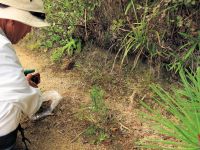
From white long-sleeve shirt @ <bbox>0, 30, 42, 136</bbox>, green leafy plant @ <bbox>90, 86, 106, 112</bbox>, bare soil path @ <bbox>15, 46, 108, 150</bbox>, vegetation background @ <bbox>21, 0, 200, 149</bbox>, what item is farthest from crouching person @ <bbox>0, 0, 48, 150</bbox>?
vegetation background @ <bbox>21, 0, 200, 149</bbox>

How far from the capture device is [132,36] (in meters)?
3.19

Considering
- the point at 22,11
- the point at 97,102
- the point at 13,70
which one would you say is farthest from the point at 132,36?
the point at 13,70

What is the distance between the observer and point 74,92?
10.9ft

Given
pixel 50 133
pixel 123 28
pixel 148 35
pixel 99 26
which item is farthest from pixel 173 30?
pixel 50 133

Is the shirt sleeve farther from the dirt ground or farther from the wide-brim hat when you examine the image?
the dirt ground

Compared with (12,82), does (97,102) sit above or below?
below

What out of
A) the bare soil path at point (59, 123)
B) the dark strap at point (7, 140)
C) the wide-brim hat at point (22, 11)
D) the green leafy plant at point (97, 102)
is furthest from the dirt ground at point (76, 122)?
the wide-brim hat at point (22, 11)

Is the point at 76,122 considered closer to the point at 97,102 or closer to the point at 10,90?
the point at 97,102

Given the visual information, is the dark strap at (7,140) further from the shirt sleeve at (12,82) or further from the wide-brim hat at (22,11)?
the wide-brim hat at (22,11)

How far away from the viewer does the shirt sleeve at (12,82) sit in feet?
6.52

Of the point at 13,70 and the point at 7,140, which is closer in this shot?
the point at 13,70

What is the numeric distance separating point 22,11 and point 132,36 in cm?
123

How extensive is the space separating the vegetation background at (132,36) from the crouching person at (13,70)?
2.64ft

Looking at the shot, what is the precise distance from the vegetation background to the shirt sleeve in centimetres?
84
